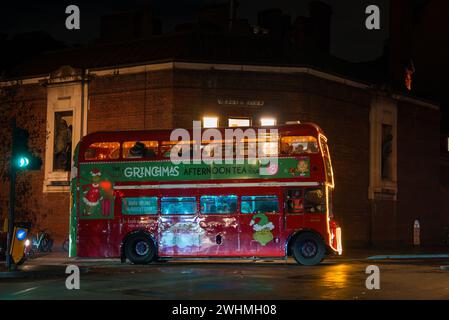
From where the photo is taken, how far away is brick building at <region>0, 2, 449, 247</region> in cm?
3281

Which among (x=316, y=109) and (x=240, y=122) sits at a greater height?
(x=316, y=109)

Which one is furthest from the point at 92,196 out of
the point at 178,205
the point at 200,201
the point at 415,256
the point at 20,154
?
the point at 415,256

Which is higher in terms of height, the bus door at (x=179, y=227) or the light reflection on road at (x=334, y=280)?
the bus door at (x=179, y=227)

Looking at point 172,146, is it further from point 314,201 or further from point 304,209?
point 314,201

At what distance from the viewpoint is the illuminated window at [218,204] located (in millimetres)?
23438

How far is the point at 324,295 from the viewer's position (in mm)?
13922

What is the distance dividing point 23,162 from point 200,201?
6.66 metres

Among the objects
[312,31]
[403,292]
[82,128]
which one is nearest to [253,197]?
[403,292]

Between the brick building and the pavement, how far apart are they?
12.6 meters

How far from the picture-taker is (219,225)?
23469 mm

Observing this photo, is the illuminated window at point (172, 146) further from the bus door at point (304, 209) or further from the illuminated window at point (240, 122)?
the illuminated window at point (240, 122)

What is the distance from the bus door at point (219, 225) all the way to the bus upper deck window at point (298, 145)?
2.43 m

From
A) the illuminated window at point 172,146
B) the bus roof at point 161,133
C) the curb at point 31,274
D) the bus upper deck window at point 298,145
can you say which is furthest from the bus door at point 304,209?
A: the curb at point 31,274

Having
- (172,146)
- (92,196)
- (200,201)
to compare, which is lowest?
(200,201)
